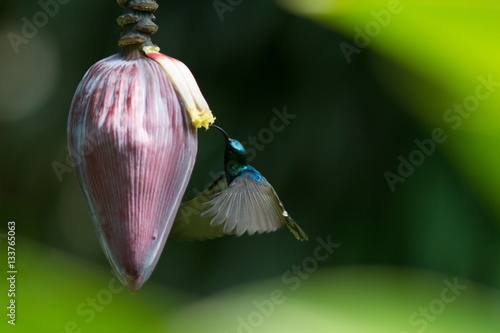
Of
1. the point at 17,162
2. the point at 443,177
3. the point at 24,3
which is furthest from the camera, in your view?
the point at 24,3

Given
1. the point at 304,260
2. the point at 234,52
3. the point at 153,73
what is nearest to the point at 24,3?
the point at 234,52

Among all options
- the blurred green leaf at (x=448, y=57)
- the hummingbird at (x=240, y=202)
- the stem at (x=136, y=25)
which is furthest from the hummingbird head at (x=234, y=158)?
the blurred green leaf at (x=448, y=57)

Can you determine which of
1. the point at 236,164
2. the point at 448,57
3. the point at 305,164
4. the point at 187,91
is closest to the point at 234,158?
the point at 236,164

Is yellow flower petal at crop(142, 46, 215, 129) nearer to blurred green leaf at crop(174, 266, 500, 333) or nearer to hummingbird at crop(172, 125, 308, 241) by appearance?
hummingbird at crop(172, 125, 308, 241)

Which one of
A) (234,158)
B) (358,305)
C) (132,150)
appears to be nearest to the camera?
(132,150)

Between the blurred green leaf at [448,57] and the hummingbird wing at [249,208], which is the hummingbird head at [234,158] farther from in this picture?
the blurred green leaf at [448,57]

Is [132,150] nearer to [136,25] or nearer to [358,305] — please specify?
[136,25]

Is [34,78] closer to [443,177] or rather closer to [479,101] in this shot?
[443,177]
